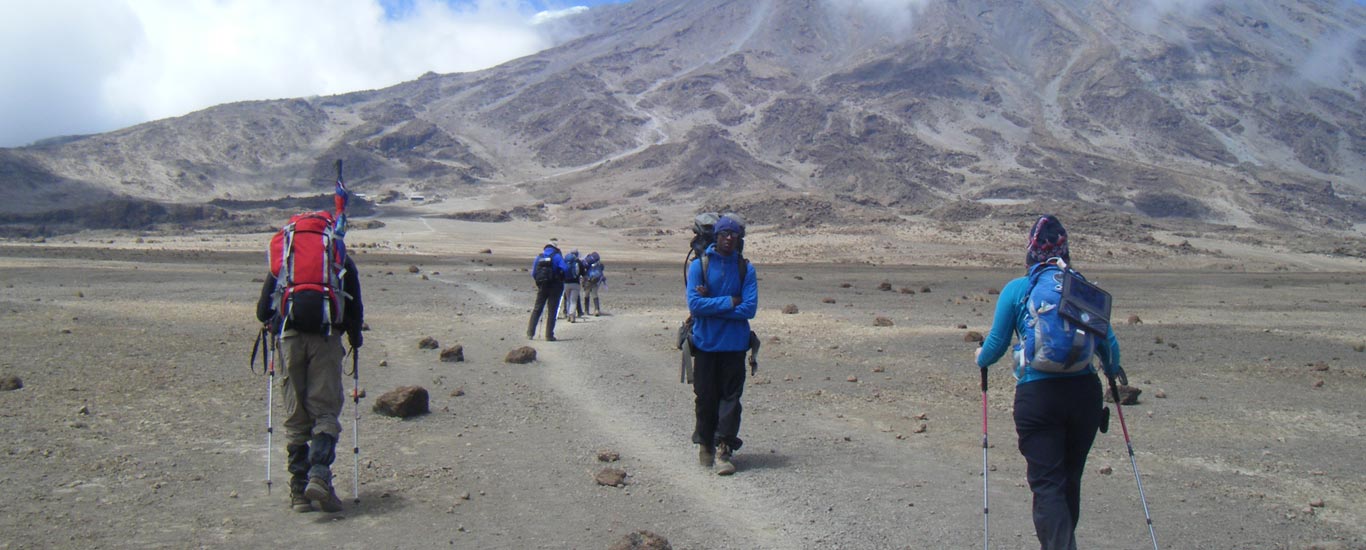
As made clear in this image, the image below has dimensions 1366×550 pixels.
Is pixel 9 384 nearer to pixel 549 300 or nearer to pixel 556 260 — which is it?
pixel 549 300

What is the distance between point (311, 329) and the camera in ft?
19.0

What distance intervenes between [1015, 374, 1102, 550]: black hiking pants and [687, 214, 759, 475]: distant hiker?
2.58 metres

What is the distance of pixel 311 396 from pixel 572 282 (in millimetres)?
12247

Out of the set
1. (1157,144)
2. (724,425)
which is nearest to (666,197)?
(1157,144)

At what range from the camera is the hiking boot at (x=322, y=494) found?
5.85m

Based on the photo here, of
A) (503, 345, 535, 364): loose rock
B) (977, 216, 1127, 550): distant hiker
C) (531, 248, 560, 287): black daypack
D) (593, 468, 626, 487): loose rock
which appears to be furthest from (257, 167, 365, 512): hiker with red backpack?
(531, 248, 560, 287): black daypack

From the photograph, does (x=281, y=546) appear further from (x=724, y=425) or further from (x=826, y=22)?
(x=826, y=22)

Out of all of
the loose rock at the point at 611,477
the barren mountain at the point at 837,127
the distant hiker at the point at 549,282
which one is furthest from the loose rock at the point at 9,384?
the barren mountain at the point at 837,127

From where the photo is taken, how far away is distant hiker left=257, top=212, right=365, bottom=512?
19.0ft

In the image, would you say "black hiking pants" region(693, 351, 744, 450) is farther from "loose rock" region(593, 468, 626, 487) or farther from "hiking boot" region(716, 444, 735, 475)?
"loose rock" region(593, 468, 626, 487)

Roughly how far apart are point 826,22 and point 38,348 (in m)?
143

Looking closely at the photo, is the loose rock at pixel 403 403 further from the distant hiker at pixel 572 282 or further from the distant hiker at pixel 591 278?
the distant hiker at pixel 591 278

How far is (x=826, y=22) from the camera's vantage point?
479 feet

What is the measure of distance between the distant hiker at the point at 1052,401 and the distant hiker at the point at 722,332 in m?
2.50
